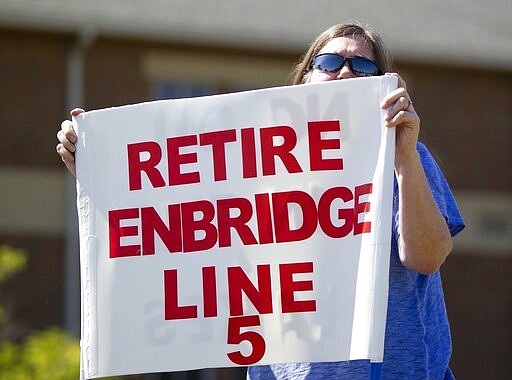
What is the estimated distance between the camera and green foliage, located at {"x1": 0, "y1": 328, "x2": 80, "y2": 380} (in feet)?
30.8

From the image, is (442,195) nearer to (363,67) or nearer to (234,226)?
(363,67)

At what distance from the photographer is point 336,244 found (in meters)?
3.16

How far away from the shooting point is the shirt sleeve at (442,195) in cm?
323

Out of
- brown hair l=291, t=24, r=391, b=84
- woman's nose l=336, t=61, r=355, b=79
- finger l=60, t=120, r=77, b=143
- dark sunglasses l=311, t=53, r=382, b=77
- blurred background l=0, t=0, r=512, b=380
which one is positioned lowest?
finger l=60, t=120, r=77, b=143

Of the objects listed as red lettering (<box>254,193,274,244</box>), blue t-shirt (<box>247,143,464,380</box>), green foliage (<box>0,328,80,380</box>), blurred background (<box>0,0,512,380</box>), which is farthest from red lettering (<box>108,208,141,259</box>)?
blurred background (<box>0,0,512,380</box>)

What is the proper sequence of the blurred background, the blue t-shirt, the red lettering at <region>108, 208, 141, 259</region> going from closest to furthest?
the blue t-shirt → the red lettering at <region>108, 208, 141, 259</region> → the blurred background

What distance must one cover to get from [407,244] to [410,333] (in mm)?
248

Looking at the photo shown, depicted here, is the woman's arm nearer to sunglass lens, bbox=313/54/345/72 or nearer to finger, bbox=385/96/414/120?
finger, bbox=385/96/414/120

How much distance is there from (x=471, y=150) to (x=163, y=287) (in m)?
13.8

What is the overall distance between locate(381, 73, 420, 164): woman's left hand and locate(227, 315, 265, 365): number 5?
0.58 meters

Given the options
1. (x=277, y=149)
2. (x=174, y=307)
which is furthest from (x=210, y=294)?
(x=277, y=149)

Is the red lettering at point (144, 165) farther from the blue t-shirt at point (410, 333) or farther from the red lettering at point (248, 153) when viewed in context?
the blue t-shirt at point (410, 333)

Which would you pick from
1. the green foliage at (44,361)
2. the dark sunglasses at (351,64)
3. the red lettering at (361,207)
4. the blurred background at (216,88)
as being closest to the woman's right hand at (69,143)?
the dark sunglasses at (351,64)

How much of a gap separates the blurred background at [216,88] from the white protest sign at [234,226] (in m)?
8.78
